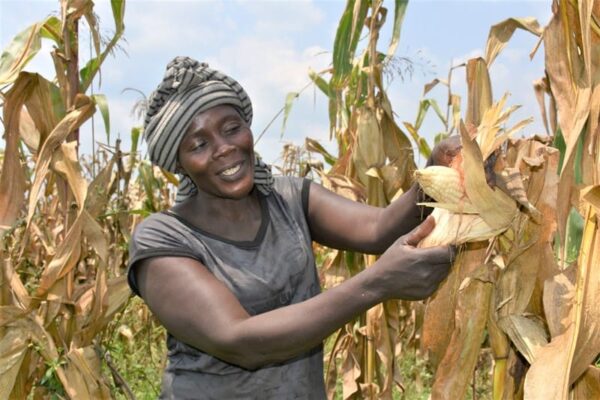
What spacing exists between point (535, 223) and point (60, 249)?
4.68 ft

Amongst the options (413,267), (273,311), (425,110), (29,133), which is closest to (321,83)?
(425,110)

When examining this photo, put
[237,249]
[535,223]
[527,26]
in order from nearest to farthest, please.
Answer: [535,223] < [527,26] < [237,249]

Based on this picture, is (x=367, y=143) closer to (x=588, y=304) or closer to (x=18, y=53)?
(x=18, y=53)

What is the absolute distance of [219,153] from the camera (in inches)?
71.4

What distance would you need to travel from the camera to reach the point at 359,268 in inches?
109

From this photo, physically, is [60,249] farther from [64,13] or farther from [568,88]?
[568,88]

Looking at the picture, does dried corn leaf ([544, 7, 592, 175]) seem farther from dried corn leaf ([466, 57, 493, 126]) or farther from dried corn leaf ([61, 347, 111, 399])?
dried corn leaf ([61, 347, 111, 399])

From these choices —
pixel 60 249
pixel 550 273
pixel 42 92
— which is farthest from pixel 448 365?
pixel 42 92

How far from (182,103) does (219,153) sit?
156mm

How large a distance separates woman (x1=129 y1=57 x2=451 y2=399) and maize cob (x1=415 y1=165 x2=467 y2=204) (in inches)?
15.4

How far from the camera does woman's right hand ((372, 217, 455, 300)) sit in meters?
1.27

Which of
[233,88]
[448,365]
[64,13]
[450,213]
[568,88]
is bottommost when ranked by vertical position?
[448,365]

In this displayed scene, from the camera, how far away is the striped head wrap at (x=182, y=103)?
72.5 inches

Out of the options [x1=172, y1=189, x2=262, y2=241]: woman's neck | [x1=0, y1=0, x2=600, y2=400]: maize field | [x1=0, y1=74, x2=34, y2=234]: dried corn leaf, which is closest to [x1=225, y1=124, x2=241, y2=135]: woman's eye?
[x1=172, y1=189, x2=262, y2=241]: woman's neck
